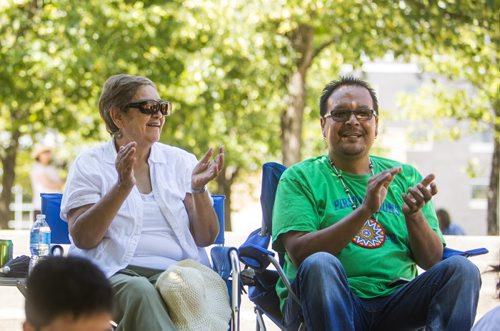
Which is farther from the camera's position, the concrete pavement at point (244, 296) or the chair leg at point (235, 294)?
the concrete pavement at point (244, 296)

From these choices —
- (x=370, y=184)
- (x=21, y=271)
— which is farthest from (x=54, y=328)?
(x=21, y=271)

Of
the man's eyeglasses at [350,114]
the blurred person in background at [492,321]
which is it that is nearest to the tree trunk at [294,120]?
the man's eyeglasses at [350,114]

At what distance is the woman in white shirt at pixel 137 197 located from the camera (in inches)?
151

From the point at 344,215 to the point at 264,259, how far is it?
419 mm

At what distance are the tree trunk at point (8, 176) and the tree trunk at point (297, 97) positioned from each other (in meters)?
4.89

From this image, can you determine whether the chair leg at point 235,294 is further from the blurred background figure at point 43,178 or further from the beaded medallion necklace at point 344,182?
the blurred background figure at point 43,178

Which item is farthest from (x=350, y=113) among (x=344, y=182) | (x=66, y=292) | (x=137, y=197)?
(x=66, y=292)

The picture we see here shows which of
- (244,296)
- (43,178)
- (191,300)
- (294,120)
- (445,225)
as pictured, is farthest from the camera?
(294,120)

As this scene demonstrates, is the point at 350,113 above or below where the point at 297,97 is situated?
below

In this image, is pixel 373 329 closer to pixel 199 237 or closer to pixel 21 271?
pixel 199 237

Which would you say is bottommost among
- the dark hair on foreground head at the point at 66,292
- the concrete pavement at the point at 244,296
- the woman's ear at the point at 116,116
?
the concrete pavement at the point at 244,296

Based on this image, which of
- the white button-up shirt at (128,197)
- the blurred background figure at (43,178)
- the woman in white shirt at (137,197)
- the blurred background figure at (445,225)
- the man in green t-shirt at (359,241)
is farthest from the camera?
the blurred background figure at (43,178)

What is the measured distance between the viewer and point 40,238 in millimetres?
4355

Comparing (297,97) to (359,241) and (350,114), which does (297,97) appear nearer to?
(350,114)
